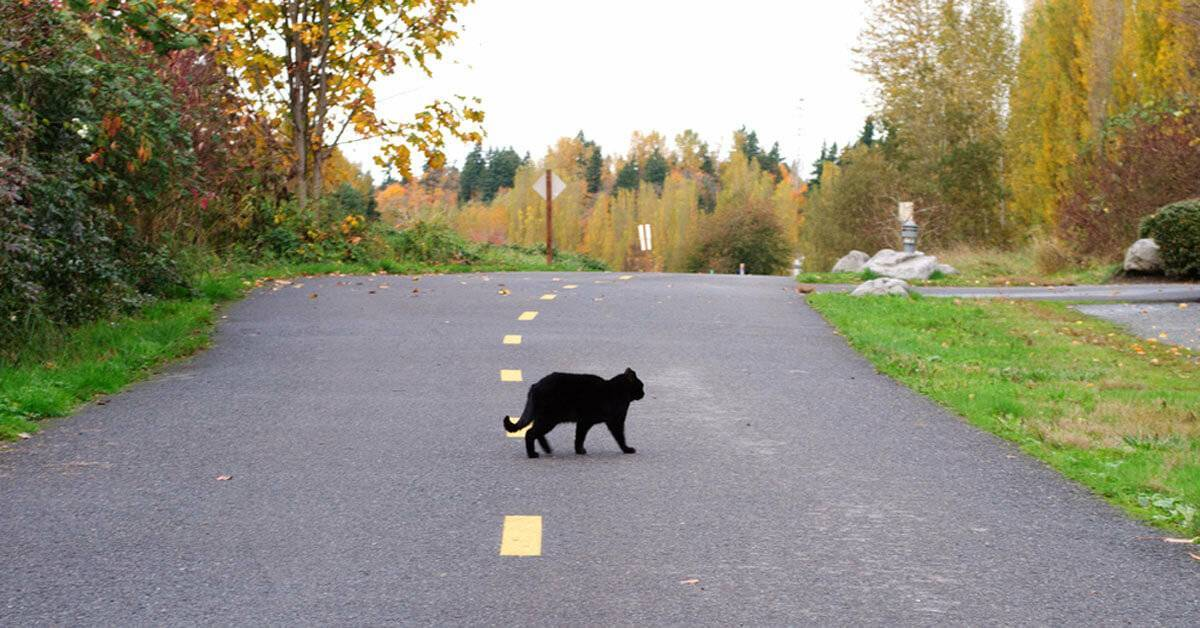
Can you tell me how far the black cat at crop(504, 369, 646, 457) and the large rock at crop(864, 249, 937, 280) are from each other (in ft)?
61.1

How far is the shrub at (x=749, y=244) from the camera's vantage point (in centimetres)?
6625

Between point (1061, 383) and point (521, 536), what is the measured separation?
731 centimetres

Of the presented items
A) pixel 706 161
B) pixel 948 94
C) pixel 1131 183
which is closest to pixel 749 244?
pixel 948 94

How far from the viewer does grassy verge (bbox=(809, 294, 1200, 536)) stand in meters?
7.34

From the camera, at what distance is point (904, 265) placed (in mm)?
27016

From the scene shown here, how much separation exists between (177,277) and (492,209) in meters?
92.0

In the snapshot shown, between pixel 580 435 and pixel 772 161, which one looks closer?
pixel 580 435

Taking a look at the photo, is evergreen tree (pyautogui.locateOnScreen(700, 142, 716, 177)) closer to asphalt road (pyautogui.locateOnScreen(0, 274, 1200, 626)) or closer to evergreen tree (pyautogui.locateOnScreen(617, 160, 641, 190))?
evergreen tree (pyautogui.locateOnScreen(617, 160, 641, 190))

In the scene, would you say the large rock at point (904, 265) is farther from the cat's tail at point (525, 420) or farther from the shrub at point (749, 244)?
the shrub at point (749, 244)

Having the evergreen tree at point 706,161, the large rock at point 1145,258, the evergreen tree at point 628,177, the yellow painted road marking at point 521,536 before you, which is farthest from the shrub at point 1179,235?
the evergreen tree at point 706,161

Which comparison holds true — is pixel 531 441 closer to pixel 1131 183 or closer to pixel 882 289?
pixel 882 289

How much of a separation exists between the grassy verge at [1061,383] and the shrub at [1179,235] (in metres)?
5.19

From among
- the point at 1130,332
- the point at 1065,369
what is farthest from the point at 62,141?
the point at 1130,332

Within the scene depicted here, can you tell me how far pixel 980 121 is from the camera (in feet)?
148
